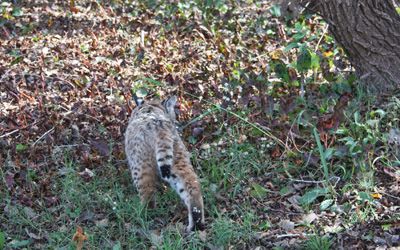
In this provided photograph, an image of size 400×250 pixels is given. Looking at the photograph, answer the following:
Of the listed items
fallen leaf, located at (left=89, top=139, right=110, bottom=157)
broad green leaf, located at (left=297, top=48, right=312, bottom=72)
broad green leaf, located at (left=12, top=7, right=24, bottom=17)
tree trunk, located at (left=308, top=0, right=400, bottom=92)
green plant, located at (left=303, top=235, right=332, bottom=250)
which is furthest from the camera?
broad green leaf, located at (left=12, top=7, right=24, bottom=17)

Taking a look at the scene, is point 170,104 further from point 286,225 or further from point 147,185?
point 286,225

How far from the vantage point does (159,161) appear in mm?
5395

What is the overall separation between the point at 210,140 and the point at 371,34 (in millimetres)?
1744

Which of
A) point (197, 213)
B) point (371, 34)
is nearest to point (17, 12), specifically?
point (371, 34)

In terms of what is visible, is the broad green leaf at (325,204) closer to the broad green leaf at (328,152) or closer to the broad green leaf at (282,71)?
the broad green leaf at (328,152)

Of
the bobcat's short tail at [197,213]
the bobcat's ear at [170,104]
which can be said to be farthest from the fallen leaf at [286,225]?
the bobcat's ear at [170,104]

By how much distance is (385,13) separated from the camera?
6.50m

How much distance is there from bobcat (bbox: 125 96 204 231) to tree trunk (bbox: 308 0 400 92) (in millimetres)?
1803

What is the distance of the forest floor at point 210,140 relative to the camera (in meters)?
5.20

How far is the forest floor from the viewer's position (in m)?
5.20

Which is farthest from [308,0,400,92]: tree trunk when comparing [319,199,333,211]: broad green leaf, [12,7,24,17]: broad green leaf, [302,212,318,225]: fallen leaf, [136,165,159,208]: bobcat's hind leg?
[12,7,24,17]: broad green leaf

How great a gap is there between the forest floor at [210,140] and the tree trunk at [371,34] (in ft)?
0.81

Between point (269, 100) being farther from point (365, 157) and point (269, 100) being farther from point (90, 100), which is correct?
point (90, 100)

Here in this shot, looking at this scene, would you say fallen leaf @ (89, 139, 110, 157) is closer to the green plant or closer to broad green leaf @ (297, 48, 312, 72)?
broad green leaf @ (297, 48, 312, 72)
